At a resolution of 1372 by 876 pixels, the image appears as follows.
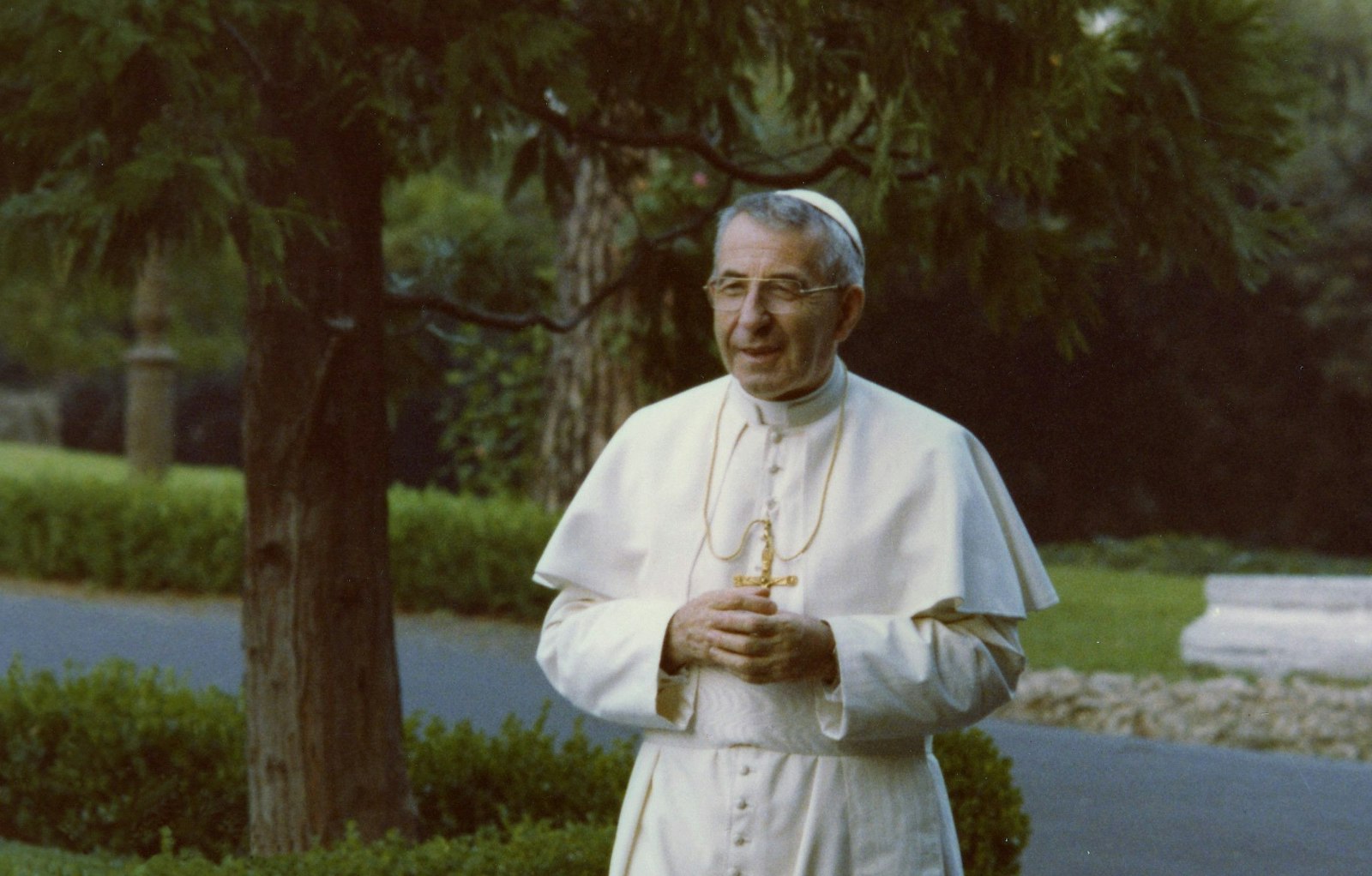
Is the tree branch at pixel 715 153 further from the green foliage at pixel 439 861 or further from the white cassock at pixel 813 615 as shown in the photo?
the white cassock at pixel 813 615

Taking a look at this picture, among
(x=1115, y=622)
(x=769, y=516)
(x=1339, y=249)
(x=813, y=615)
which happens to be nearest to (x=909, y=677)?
(x=813, y=615)

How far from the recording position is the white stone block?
11.2 meters

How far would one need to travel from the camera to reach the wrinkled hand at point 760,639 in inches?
104

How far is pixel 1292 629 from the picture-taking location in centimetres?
1133

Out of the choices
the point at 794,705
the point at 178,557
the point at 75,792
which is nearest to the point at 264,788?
the point at 75,792

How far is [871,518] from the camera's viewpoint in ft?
9.24

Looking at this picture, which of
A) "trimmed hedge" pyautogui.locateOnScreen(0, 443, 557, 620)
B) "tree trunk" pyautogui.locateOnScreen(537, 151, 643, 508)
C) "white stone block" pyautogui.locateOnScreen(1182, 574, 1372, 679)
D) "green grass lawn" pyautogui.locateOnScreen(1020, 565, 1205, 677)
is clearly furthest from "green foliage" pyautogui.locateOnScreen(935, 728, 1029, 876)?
"tree trunk" pyautogui.locateOnScreen(537, 151, 643, 508)

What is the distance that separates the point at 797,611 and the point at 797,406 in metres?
0.36

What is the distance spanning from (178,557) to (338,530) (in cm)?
1031

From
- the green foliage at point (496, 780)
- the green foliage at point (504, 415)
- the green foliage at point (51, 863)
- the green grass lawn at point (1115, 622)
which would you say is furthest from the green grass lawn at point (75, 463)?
the green foliage at point (496, 780)

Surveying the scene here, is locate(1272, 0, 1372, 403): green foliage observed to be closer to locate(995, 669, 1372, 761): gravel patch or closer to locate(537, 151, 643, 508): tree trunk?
locate(537, 151, 643, 508): tree trunk

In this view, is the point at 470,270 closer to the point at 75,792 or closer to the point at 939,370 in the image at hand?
the point at 75,792

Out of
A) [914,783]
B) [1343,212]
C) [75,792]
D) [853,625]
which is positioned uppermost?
[1343,212]

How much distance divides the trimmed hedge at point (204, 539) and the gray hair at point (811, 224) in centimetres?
987
